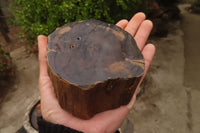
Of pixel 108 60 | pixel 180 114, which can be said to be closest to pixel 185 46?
pixel 180 114

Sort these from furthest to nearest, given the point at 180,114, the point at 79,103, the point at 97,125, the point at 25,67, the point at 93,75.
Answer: the point at 25,67
the point at 180,114
the point at 97,125
the point at 79,103
the point at 93,75

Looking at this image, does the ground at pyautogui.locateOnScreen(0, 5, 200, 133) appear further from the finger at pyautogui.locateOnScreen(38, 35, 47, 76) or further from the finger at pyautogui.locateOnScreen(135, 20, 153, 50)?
the finger at pyautogui.locateOnScreen(38, 35, 47, 76)

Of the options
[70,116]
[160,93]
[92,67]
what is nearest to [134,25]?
[92,67]

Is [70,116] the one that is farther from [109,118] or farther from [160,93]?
[160,93]

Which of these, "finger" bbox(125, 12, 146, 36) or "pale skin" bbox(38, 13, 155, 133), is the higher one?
"finger" bbox(125, 12, 146, 36)

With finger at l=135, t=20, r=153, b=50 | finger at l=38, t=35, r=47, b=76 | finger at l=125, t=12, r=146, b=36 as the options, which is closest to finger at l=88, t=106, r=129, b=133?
finger at l=38, t=35, r=47, b=76

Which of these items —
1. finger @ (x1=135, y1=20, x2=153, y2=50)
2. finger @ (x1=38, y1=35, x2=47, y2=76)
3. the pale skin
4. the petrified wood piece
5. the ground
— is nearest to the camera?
the petrified wood piece

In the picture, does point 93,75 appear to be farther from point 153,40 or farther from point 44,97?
point 153,40
